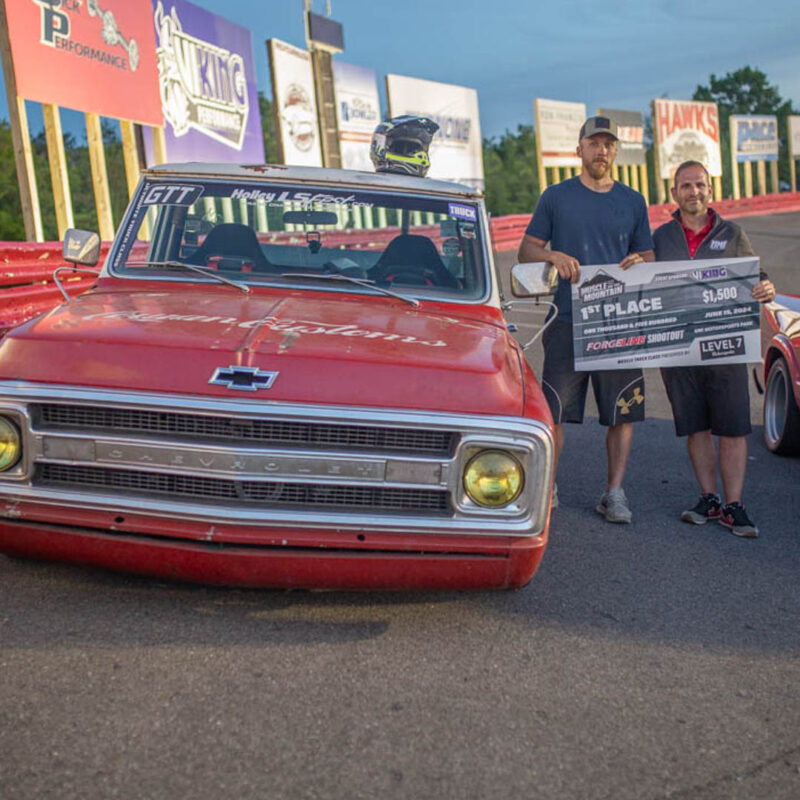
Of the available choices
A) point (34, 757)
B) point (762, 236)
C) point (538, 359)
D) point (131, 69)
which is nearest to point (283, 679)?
point (34, 757)

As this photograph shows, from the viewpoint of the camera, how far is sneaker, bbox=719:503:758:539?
506cm

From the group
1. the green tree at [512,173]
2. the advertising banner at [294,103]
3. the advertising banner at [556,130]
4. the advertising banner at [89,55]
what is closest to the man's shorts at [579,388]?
the advertising banner at [89,55]

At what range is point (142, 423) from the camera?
3375mm

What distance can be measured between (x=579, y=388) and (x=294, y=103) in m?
19.2

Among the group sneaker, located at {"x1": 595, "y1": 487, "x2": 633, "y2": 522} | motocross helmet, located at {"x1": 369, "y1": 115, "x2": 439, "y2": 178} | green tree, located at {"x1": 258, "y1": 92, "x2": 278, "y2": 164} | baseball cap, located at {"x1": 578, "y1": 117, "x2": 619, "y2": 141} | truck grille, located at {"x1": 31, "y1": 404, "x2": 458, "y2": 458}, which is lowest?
sneaker, located at {"x1": 595, "y1": 487, "x2": 633, "y2": 522}

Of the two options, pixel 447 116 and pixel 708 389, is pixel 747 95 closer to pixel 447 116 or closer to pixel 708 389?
pixel 447 116

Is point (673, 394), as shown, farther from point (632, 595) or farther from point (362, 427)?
point (362, 427)

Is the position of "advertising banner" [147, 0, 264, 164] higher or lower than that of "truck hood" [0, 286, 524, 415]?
higher

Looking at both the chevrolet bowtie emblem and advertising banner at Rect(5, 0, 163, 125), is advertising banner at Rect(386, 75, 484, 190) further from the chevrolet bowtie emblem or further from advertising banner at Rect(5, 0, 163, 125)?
the chevrolet bowtie emblem

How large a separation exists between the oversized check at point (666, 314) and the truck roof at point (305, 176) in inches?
33.0

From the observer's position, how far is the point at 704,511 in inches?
210

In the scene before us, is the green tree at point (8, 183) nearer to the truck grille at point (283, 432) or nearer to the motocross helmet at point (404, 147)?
the motocross helmet at point (404, 147)

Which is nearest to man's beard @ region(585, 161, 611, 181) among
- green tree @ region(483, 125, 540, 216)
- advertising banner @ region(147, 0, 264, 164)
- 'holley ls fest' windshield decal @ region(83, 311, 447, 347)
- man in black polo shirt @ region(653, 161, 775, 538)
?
man in black polo shirt @ region(653, 161, 775, 538)

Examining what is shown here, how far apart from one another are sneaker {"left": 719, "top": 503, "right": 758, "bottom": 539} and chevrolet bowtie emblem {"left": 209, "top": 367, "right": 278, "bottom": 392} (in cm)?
282
